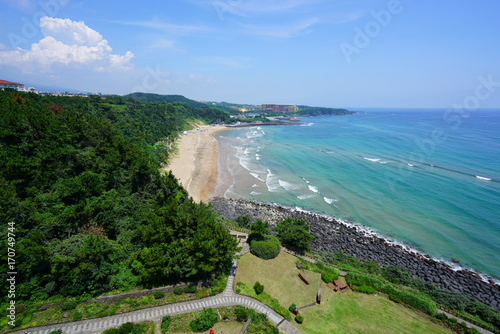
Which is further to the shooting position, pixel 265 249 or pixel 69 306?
pixel 265 249

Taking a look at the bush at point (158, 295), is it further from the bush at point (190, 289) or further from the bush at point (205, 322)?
the bush at point (205, 322)

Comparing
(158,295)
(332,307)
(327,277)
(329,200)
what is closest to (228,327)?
(158,295)

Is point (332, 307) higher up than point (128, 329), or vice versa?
point (128, 329)

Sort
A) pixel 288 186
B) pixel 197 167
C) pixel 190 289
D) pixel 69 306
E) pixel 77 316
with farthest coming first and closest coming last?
pixel 197 167, pixel 288 186, pixel 190 289, pixel 69 306, pixel 77 316

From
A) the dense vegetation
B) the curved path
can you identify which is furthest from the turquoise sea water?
the curved path

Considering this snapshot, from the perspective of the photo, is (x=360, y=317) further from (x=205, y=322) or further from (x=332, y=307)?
(x=205, y=322)

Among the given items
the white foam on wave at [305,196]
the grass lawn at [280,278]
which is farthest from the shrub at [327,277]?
the white foam on wave at [305,196]

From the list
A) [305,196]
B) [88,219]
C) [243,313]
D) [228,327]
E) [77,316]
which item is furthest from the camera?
[305,196]
